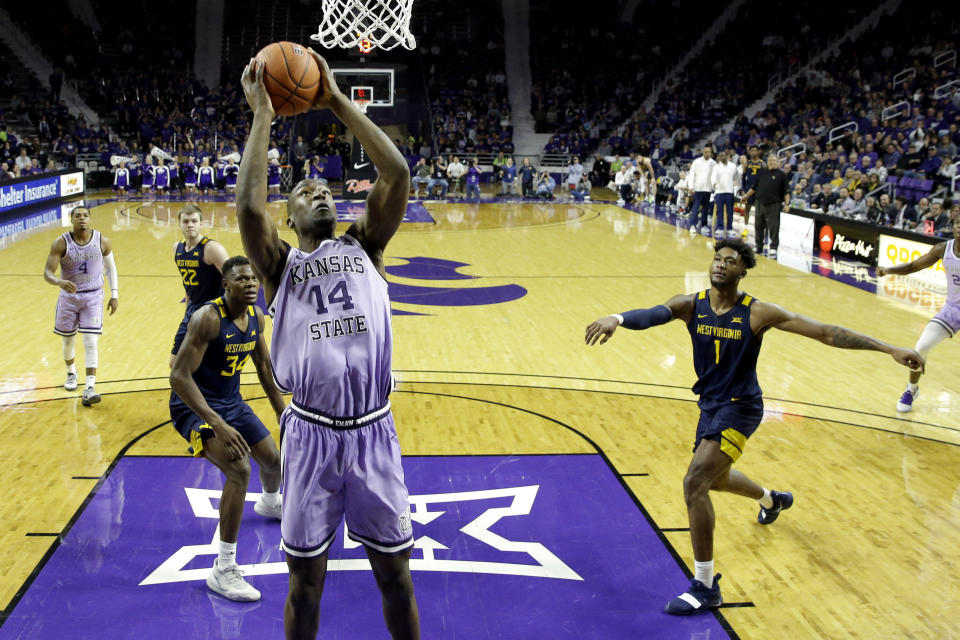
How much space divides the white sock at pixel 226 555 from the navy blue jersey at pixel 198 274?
2.20m

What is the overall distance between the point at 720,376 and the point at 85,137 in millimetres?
28864

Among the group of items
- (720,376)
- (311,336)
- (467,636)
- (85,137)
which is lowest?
(467,636)

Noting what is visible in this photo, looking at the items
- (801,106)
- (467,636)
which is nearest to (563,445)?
(467,636)

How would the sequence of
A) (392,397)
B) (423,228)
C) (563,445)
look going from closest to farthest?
(563,445), (392,397), (423,228)

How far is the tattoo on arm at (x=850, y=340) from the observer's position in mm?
4418

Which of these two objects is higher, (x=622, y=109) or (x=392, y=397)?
(x=622, y=109)

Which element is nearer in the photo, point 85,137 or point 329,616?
point 329,616

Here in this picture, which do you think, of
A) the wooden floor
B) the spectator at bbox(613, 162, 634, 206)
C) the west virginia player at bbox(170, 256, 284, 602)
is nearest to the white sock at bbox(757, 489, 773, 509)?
the wooden floor

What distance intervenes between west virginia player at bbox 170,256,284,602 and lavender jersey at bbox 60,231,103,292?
326 cm

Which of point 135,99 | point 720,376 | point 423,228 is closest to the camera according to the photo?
point 720,376

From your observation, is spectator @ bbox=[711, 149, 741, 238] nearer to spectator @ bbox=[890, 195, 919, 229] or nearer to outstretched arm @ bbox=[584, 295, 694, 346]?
spectator @ bbox=[890, 195, 919, 229]

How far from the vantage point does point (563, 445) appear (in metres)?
6.80

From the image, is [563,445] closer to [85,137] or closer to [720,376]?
[720,376]

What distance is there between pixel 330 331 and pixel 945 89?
23287 mm
